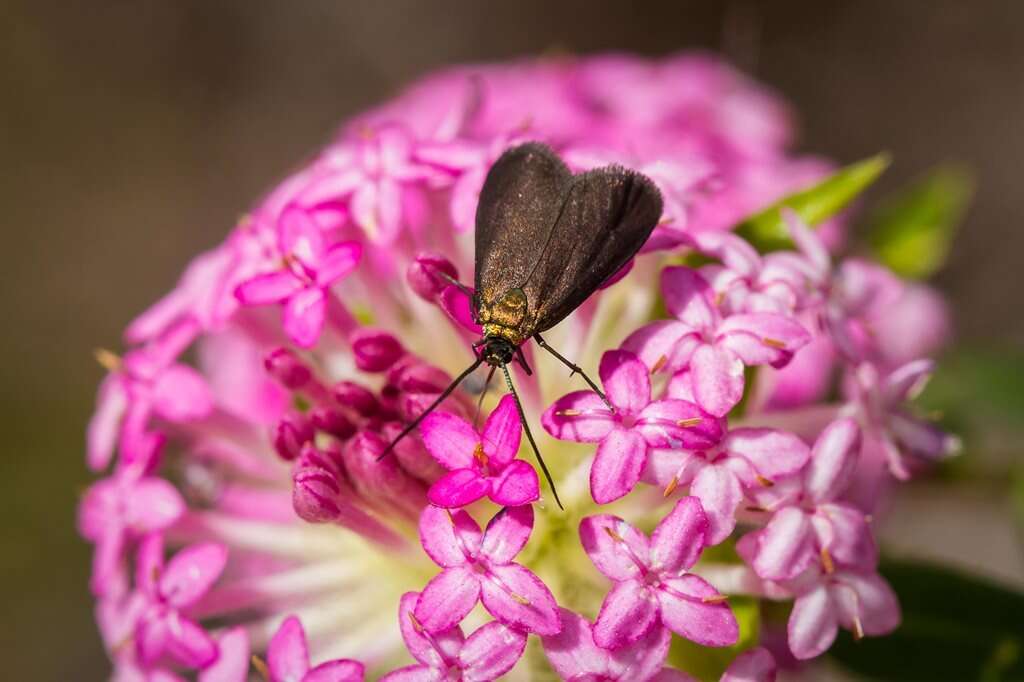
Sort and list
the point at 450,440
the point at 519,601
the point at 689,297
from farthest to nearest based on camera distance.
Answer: the point at 689,297 → the point at 450,440 → the point at 519,601

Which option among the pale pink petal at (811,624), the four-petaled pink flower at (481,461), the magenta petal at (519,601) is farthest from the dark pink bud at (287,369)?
the pale pink petal at (811,624)

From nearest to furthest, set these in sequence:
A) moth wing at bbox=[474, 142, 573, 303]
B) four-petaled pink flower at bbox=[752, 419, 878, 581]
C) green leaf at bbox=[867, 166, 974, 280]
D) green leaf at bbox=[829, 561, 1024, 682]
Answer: four-petaled pink flower at bbox=[752, 419, 878, 581]
moth wing at bbox=[474, 142, 573, 303]
green leaf at bbox=[829, 561, 1024, 682]
green leaf at bbox=[867, 166, 974, 280]

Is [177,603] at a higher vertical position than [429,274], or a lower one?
lower

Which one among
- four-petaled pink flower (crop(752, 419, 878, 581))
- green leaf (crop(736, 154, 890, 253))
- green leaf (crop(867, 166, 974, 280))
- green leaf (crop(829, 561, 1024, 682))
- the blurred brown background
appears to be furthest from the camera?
the blurred brown background

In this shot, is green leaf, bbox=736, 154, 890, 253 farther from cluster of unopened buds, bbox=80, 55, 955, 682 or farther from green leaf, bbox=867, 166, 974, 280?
green leaf, bbox=867, 166, 974, 280

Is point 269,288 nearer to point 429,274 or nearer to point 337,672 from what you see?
point 429,274

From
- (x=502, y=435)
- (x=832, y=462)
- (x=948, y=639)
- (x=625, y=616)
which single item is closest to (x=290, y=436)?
(x=502, y=435)

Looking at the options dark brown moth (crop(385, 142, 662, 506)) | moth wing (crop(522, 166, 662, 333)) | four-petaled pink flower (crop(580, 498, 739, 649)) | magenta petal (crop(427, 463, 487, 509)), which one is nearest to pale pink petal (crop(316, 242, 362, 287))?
dark brown moth (crop(385, 142, 662, 506))

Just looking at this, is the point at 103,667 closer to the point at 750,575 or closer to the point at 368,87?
the point at 368,87
